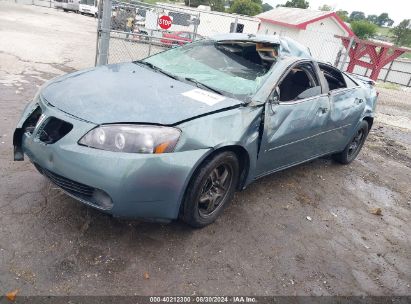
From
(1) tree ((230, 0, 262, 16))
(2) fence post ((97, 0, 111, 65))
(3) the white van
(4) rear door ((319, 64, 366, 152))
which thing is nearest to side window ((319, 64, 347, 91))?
(4) rear door ((319, 64, 366, 152))

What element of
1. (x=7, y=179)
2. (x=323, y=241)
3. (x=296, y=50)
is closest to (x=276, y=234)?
(x=323, y=241)

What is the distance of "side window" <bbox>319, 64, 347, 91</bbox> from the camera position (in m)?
4.47

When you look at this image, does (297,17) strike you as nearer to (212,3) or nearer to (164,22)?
(164,22)

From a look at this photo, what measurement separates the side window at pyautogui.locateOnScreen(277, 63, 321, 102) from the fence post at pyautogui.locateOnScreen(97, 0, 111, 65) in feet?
15.4

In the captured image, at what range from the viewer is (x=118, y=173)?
2418 millimetres

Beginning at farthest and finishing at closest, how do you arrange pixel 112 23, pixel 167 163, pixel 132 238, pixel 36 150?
pixel 112 23 → pixel 132 238 → pixel 36 150 → pixel 167 163

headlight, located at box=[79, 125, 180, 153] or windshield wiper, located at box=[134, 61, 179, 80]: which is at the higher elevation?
windshield wiper, located at box=[134, 61, 179, 80]

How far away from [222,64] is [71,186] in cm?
197

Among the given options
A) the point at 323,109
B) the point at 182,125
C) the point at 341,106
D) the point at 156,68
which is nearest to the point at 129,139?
the point at 182,125

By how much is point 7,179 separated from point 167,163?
182 centimetres

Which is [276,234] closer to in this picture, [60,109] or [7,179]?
[60,109]

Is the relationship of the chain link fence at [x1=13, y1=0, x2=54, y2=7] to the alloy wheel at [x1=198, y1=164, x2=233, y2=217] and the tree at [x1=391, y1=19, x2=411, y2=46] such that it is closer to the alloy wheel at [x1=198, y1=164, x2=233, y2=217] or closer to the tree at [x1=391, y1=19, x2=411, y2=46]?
the alloy wheel at [x1=198, y1=164, x2=233, y2=217]

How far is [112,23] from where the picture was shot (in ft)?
26.3

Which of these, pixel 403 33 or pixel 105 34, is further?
pixel 403 33
